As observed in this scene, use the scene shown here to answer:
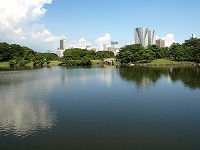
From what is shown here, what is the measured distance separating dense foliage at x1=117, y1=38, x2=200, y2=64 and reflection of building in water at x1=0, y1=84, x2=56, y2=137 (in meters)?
66.6

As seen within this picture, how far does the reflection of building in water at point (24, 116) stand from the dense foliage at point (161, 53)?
66628 mm

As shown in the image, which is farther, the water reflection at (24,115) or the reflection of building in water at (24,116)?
the reflection of building in water at (24,116)

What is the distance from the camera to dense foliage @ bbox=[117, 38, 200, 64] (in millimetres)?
84375

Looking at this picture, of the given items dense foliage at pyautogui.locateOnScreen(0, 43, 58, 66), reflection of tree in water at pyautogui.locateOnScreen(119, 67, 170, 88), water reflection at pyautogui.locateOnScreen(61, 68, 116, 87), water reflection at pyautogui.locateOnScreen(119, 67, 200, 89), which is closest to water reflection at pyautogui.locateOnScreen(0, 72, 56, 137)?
water reflection at pyautogui.locateOnScreen(61, 68, 116, 87)

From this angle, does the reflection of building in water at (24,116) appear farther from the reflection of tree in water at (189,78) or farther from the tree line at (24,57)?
the tree line at (24,57)

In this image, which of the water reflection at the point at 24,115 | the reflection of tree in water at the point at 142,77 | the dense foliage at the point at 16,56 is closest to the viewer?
the water reflection at the point at 24,115

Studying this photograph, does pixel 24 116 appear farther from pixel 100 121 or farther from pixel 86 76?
pixel 86 76

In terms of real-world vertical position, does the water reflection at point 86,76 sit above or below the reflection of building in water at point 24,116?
above

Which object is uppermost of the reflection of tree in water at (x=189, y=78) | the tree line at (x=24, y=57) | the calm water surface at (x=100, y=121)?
the tree line at (x=24, y=57)

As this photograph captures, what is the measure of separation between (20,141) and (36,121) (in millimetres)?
3703

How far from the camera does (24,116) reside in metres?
19.8

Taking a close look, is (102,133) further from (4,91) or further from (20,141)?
(4,91)

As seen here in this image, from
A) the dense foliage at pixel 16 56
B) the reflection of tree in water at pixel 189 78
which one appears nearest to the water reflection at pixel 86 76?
the reflection of tree in water at pixel 189 78

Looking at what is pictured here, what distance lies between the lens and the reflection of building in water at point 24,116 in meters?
16.9
